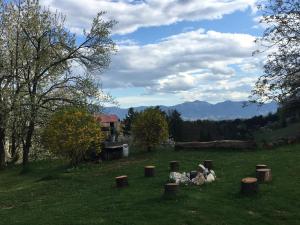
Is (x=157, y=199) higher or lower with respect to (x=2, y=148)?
lower

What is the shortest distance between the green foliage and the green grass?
2163mm

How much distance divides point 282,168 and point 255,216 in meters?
7.10

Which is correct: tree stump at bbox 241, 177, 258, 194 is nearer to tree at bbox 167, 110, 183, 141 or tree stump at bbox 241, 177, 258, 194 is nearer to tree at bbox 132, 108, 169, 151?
tree at bbox 132, 108, 169, 151

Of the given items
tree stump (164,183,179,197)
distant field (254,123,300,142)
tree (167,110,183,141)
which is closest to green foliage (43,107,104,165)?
distant field (254,123,300,142)

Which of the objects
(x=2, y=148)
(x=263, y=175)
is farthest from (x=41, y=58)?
(x=263, y=175)

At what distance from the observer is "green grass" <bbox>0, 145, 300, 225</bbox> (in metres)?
13.3

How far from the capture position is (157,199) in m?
15.1

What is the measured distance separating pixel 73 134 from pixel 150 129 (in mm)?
6380

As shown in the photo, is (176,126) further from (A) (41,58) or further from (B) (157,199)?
(B) (157,199)

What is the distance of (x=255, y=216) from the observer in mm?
13281

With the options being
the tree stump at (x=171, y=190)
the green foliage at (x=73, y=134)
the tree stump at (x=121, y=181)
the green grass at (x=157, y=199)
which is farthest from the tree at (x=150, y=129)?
the tree stump at (x=171, y=190)

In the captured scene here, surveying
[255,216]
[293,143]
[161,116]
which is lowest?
[255,216]

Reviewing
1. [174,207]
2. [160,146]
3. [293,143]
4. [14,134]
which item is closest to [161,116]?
[160,146]

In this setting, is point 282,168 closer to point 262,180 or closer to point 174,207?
point 262,180
